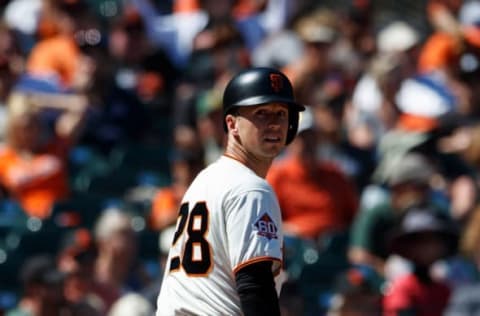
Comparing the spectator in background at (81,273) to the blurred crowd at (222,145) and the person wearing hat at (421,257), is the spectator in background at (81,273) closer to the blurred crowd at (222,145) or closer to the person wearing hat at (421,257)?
the blurred crowd at (222,145)

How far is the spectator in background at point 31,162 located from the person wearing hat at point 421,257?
7.60 feet

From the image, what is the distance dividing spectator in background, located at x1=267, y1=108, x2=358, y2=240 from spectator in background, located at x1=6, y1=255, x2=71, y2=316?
5.82 feet

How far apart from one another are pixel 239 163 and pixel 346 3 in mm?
9293

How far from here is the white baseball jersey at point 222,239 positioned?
458cm

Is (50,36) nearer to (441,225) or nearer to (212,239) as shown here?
(441,225)

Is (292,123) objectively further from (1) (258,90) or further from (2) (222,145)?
(2) (222,145)

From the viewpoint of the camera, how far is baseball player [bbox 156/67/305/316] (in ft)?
15.0

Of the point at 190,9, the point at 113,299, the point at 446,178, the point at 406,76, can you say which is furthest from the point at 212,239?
the point at 190,9

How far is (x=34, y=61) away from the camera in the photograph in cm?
A: 1076

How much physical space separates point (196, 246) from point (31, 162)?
478 cm

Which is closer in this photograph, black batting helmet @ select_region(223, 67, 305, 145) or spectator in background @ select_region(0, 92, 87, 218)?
black batting helmet @ select_region(223, 67, 305, 145)

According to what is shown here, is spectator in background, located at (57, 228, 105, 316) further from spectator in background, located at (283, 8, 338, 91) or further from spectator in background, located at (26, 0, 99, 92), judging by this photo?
spectator in background, located at (283, 8, 338, 91)

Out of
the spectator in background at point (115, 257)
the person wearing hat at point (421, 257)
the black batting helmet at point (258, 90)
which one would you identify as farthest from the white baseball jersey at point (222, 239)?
the spectator in background at point (115, 257)

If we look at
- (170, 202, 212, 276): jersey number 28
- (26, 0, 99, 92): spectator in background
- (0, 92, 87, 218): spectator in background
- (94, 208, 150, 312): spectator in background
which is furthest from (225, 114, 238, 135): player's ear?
(26, 0, 99, 92): spectator in background
